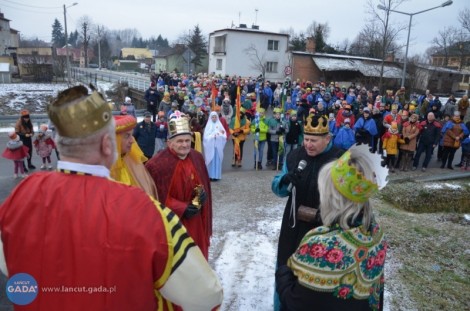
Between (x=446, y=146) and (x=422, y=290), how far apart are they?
878cm

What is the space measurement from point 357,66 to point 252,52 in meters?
12.0

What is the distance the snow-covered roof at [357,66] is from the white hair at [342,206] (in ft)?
123

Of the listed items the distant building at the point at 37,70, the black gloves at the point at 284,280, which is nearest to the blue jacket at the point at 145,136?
the black gloves at the point at 284,280

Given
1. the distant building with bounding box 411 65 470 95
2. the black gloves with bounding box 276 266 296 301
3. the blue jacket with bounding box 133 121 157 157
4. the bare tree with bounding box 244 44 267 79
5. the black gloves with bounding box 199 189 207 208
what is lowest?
the blue jacket with bounding box 133 121 157 157

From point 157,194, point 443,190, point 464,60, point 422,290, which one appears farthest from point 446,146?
point 464,60

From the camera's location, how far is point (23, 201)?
4.92 feet

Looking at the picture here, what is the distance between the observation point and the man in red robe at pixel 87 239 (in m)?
1.45

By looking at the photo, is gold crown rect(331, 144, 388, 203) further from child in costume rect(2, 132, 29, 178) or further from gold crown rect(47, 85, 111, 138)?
child in costume rect(2, 132, 29, 178)

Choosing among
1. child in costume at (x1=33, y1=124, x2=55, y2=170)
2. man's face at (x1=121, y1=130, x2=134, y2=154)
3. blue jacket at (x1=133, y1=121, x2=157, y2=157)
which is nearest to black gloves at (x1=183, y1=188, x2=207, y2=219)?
man's face at (x1=121, y1=130, x2=134, y2=154)

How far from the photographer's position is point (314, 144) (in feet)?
12.0

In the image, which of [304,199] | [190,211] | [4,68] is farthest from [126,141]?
[4,68]

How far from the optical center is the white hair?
2.09m

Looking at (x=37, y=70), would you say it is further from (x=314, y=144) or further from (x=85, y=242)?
(x=85, y=242)

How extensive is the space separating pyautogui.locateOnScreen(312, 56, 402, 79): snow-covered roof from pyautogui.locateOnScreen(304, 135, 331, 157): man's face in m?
35.9
